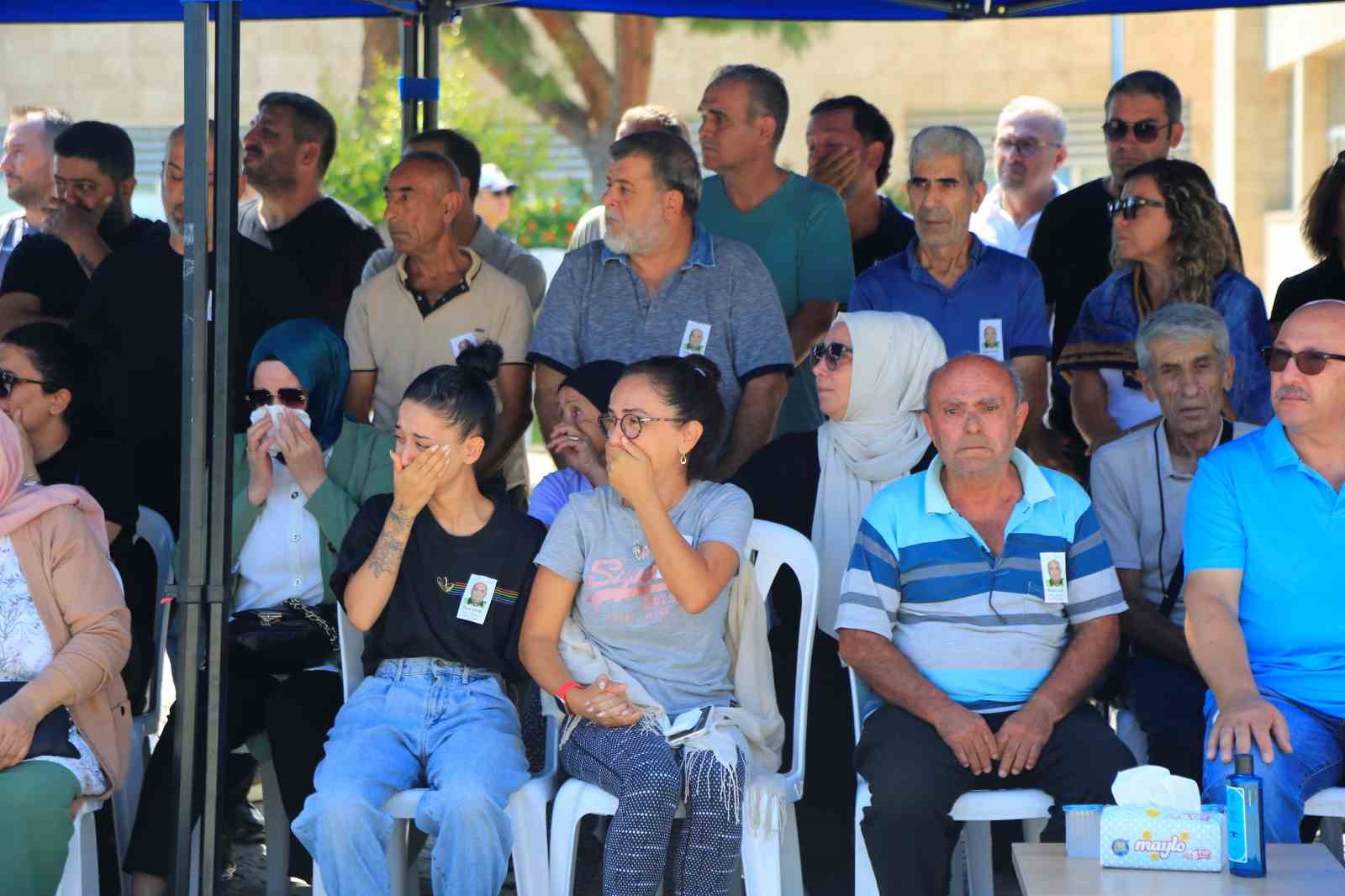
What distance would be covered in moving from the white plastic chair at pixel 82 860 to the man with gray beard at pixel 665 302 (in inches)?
60.0

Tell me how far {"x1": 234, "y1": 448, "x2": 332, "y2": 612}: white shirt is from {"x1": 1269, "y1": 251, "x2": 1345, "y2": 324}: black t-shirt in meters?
2.81

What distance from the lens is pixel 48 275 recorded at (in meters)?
5.41

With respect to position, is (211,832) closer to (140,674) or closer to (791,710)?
(140,674)

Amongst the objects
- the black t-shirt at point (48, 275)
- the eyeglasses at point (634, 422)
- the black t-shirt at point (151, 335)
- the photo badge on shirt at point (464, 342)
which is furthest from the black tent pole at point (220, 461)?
the black t-shirt at point (48, 275)

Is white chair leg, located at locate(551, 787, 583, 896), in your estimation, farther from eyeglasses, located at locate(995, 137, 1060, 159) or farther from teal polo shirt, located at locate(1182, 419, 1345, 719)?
eyeglasses, located at locate(995, 137, 1060, 159)

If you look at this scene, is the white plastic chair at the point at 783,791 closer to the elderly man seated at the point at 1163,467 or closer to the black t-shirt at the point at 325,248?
the elderly man seated at the point at 1163,467

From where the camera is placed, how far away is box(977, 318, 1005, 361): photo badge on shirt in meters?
4.66

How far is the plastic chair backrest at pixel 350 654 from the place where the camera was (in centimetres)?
378

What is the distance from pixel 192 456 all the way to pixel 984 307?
2.20m

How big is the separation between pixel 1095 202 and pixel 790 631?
2191mm

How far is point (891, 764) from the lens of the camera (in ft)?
11.3

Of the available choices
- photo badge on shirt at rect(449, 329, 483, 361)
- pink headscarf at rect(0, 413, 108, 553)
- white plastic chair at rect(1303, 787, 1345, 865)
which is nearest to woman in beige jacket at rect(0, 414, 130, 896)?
pink headscarf at rect(0, 413, 108, 553)

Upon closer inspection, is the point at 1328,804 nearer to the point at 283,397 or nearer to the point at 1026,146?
the point at 283,397

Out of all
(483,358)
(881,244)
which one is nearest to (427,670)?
(483,358)
